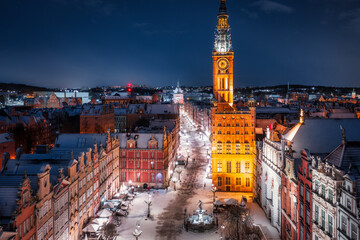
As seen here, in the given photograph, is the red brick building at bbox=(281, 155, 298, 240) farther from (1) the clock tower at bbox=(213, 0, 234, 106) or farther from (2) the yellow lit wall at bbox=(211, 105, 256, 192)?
(1) the clock tower at bbox=(213, 0, 234, 106)

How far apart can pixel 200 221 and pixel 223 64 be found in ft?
144

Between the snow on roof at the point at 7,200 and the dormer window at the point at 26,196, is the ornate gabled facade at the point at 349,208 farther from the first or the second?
the snow on roof at the point at 7,200

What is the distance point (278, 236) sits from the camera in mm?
44062

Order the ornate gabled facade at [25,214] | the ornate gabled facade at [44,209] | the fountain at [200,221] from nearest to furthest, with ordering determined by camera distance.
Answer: the ornate gabled facade at [25,214]
the ornate gabled facade at [44,209]
the fountain at [200,221]

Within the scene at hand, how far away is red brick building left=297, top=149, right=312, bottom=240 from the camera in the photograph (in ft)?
112

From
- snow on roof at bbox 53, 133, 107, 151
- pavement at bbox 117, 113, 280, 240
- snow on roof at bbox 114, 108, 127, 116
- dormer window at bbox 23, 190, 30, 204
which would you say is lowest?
pavement at bbox 117, 113, 280, 240

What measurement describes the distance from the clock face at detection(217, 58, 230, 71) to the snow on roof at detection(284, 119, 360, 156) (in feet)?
120

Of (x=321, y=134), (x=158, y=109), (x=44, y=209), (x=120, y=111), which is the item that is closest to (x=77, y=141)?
(x=44, y=209)

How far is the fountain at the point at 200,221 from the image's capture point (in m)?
46.0

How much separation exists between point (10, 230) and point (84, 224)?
779 inches

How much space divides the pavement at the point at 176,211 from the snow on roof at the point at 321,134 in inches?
539

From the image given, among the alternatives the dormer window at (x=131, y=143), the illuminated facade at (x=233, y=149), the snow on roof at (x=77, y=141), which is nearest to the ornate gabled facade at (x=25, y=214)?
the snow on roof at (x=77, y=141)

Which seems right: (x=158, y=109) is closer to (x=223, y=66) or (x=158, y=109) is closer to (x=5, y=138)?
(x=223, y=66)

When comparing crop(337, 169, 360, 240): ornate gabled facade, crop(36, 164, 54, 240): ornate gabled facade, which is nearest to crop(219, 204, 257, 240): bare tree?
crop(337, 169, 360, 240): ornate gabled facade
